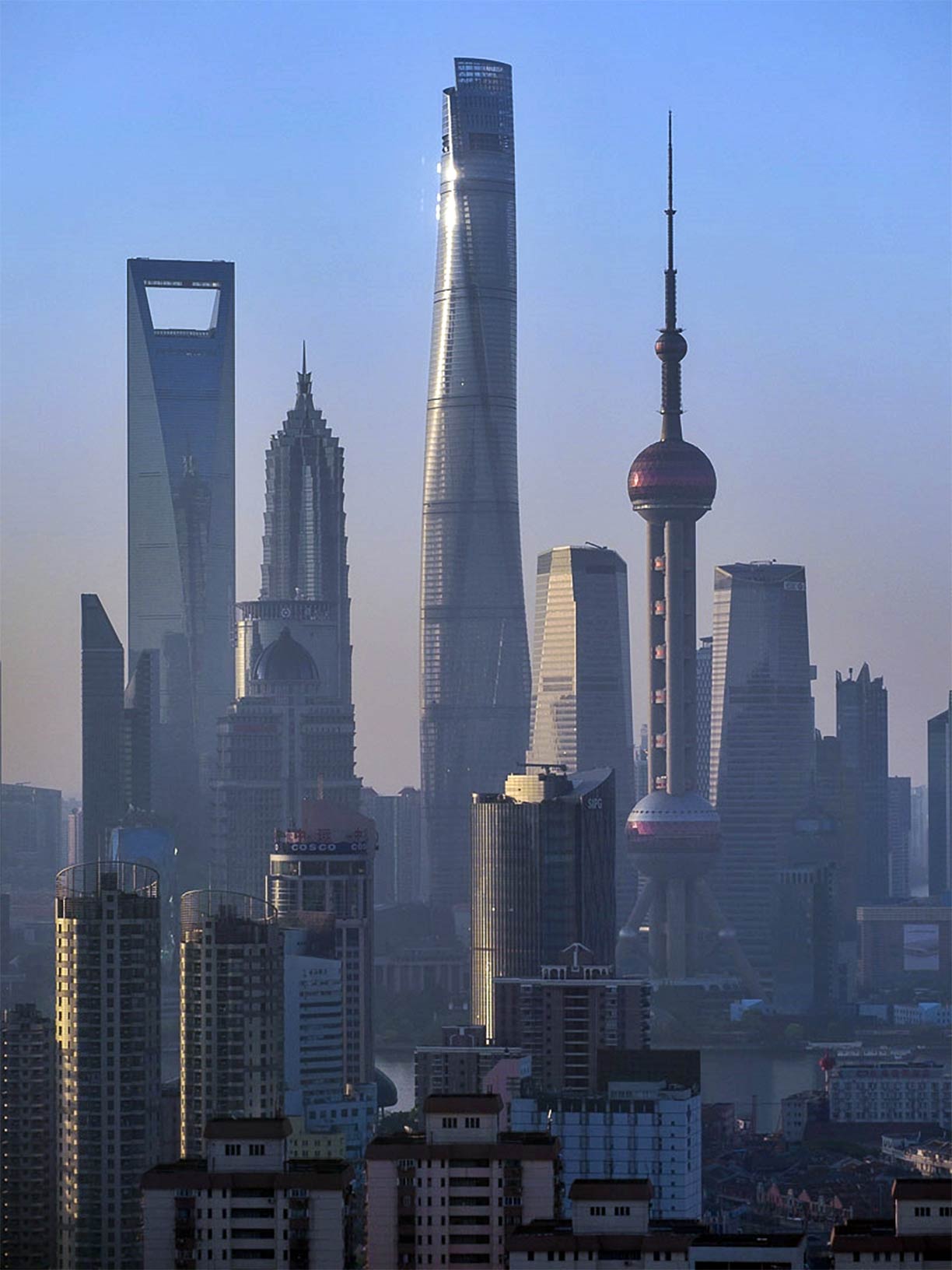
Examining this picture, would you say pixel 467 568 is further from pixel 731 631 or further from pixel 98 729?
pixel 98 729

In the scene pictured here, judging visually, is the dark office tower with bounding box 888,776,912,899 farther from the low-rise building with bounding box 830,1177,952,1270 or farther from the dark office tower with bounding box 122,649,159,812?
the low-rise building with bounding box 830,1177,952,1270

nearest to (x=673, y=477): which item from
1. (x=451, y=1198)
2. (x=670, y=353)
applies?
(x=670, y=353)

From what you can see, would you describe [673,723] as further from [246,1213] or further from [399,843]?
[246,1213]

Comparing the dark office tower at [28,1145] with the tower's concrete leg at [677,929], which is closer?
the dark office tower at [28,1145]

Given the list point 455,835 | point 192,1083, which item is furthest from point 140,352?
point 192,1083

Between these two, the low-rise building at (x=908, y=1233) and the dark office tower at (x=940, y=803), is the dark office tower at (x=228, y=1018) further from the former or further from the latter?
the dark office tower at (x=940, y=803)

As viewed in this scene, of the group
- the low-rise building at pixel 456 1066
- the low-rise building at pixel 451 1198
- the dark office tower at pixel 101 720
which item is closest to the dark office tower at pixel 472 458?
the dark office tower at pixel 101 720
